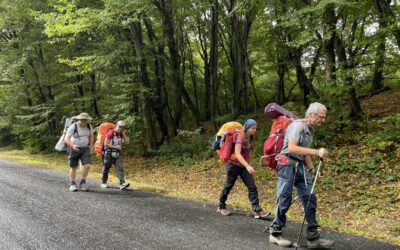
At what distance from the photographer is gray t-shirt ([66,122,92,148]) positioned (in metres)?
8.94

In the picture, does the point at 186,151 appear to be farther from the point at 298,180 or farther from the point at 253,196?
the point at 298,180

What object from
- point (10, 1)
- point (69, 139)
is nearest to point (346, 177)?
point (69, 139)

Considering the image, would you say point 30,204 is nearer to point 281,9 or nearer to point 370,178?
point 370,178

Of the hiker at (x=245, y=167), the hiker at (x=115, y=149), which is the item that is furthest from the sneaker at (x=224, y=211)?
the hiker at (x=115, y=149)

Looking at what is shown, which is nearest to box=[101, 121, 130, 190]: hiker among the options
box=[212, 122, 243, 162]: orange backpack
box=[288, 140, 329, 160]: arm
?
box=[212, 122, 243, 162]: orange backpack

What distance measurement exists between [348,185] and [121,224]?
5613mm

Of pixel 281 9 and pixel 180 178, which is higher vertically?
pixel 281 9

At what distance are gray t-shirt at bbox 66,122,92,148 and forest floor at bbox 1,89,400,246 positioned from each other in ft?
6.39

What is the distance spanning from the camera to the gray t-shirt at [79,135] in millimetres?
8938

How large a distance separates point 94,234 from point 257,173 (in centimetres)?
677

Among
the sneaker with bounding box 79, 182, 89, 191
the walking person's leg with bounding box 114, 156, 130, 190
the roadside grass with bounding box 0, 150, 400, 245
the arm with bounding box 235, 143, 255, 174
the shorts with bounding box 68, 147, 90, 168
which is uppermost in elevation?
the arm with bounding box 235, 143, 255, 174

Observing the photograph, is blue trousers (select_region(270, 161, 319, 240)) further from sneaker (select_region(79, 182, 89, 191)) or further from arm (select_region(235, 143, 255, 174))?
sneaker (select_region(79, 182, 89, 191))

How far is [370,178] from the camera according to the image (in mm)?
8938

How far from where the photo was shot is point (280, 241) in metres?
5.04
